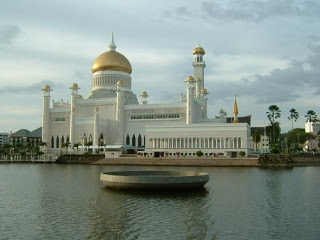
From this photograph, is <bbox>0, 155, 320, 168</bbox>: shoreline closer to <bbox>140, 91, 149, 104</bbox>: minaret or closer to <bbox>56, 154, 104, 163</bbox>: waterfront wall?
<bbox>56, 154, 104, 163</bbox>: waterfront wall

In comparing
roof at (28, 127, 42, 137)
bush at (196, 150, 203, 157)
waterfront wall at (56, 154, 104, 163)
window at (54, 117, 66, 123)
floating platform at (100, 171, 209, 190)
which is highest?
window at (54, 117, 66, 123)

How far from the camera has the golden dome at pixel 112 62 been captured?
7406 centimetres

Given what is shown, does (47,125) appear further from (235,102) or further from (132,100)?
(235,102)

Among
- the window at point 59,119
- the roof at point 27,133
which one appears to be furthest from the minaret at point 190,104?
the roof at point 27,133

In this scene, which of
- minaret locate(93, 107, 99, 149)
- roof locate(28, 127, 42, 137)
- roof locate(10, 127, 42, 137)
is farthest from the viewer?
roof locate(10, 127, 42, 137)

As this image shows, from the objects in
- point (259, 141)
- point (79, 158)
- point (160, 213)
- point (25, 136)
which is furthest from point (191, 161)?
point (25, 136)

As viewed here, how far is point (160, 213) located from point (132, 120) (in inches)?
2083

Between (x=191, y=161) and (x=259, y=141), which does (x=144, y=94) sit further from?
(x=259, y=141)

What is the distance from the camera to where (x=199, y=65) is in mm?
76250

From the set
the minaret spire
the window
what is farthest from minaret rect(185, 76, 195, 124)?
the window

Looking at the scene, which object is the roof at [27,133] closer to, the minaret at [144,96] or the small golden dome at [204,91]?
the minaret at [144,96]

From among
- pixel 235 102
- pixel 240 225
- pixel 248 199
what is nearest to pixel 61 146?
pixel 235 102

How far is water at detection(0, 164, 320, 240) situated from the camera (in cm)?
1370

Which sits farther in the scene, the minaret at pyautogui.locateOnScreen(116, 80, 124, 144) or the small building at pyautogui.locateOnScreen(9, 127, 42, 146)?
the small building at pyautogui.locateOnScreen(9, 127, 42, 146)
